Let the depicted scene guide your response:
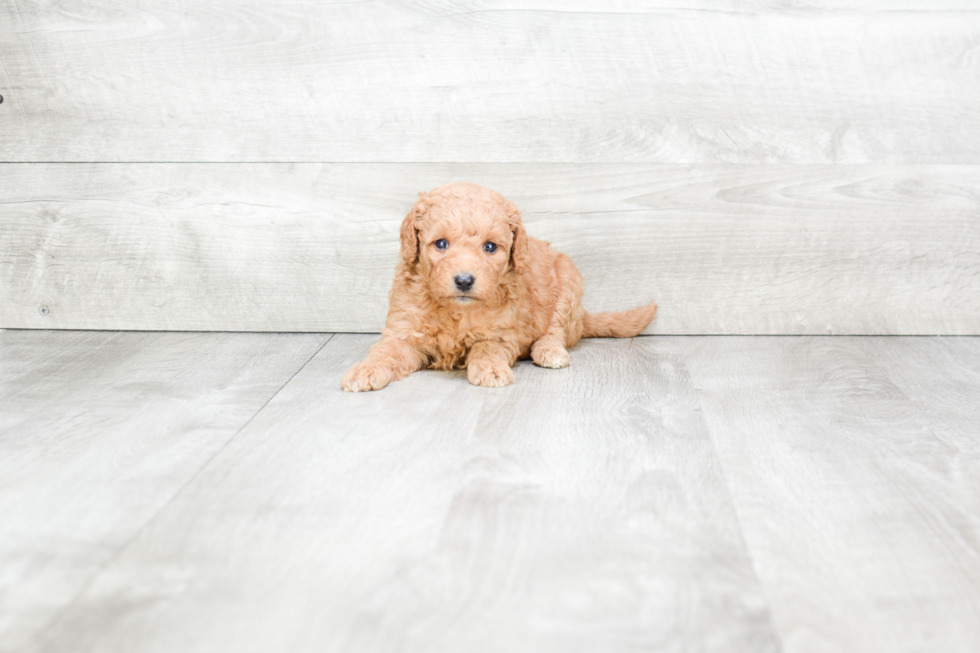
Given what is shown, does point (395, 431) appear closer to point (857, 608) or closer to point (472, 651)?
point (472, 651)

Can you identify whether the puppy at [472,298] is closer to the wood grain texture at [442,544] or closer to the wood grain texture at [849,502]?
the wood grain texture at [442,544]

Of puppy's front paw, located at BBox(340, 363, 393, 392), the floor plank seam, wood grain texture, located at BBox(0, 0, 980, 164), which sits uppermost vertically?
wood grain texture, located at BBox(0, 0, 980, 164)

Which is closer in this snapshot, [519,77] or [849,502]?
[849,502]

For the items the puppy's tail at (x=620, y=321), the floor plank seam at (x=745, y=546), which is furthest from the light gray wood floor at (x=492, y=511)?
the puppy's tail at (x=620, y=321)

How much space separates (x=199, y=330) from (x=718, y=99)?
1.80m

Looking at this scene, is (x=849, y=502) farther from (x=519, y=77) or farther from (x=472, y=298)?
(x=519, y=77)

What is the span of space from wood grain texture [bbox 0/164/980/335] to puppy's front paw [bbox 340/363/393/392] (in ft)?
2.16

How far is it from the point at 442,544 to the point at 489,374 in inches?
33.7

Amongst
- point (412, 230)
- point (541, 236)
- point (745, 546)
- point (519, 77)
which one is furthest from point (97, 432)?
point (519, 77)

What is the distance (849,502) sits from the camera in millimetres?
1396

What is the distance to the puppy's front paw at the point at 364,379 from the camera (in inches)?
79.2

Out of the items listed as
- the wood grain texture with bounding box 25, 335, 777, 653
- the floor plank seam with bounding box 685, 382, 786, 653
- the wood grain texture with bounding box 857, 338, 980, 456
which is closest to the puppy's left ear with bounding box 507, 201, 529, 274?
the wood grain texture with bounding box 25, 335, 777, 653

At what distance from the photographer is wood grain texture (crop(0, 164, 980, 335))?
258 cm

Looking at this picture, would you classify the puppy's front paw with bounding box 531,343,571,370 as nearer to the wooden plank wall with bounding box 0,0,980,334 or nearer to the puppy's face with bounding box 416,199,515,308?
the puppy's face with bounding box 416,199,515,308
